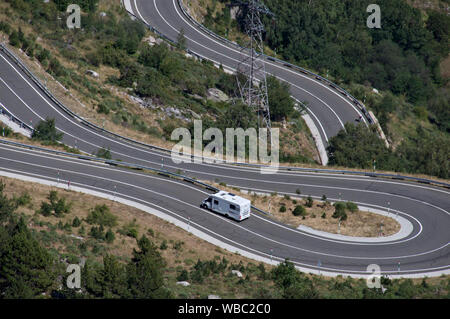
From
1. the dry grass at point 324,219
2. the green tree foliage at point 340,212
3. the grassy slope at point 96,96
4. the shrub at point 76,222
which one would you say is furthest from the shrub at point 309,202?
the shrub at point 76,222

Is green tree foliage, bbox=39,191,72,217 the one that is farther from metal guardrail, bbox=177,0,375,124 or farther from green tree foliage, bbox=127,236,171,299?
metal guardrail, bbox=177,0,375,124

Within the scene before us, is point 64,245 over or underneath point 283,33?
underneath

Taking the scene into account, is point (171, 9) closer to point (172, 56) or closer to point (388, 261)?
point (172, 56)

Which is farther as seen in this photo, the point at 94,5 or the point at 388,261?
the point at 94,5

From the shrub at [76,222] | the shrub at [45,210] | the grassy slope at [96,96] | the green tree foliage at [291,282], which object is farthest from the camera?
the grassy slope at [96,96]

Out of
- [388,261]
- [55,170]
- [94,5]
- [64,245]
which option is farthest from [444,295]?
[94,5]

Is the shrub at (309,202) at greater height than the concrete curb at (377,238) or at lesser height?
greater

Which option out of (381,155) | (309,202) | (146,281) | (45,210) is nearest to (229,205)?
(309,202)

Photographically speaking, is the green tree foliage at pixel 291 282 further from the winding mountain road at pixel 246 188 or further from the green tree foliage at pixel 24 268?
the green tree foliage at pixel 24 268
